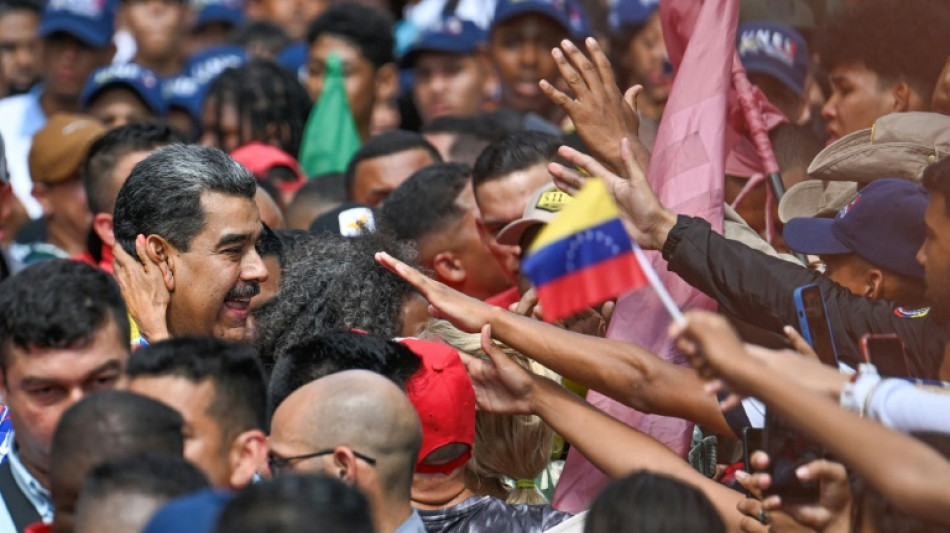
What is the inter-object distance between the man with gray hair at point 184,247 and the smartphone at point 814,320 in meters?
1.72

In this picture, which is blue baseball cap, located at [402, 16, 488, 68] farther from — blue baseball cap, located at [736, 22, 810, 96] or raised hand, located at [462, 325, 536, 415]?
raised hand, located at [462, 325, 536, 415]

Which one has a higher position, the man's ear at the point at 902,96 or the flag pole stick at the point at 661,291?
the flag pole stick at the point at 661,291

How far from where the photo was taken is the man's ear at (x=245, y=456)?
3723mm

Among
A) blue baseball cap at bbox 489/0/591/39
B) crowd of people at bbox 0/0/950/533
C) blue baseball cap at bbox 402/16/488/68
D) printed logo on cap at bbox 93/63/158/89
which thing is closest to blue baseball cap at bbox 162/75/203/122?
printed logo on cap at bbox 93/63/158/89

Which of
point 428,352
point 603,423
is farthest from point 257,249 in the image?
point 603,423

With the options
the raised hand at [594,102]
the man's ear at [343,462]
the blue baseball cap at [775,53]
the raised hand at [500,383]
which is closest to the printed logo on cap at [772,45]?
the blue baseball cap at [775,53]

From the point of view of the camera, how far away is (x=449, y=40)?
381 inches

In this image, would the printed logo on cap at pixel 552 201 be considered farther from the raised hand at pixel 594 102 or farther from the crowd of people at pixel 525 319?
the raised hand at pixel 594 102

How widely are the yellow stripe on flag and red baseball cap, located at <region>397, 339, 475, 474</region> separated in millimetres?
905

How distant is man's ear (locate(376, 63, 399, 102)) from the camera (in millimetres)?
9422

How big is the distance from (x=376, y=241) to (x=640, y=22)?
13.8 feet

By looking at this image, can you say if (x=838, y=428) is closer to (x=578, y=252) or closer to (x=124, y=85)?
(x=578, y=252)

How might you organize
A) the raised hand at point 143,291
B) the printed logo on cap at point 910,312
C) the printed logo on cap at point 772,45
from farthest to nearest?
1. the printed logo on cap at point 772,45
2. the raised hand at point 143,291
3. the printed logo on cap at point 910,312

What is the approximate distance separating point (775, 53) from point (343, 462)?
12.5ft
